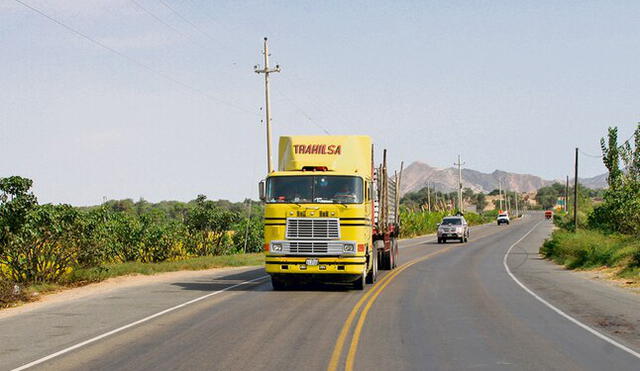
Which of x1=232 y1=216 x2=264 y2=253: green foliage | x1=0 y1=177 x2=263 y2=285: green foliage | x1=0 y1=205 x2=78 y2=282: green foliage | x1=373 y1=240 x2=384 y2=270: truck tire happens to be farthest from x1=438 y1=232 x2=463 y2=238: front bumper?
x1=0 y1=205 x2=78 y2=282: green foliage

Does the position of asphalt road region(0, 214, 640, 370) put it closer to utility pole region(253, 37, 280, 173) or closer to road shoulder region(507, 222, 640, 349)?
road shoulder region(507, 222, 640, 349)

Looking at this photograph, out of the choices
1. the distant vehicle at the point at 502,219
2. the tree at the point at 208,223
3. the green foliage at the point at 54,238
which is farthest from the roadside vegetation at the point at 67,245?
the distant vehicle at the point at 502,219

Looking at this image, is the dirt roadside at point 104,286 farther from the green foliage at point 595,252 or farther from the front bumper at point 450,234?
the front bumper at point 450,234

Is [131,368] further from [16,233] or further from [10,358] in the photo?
[16,233]

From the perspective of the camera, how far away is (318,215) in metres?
20.1

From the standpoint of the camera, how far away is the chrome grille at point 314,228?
2008 cm

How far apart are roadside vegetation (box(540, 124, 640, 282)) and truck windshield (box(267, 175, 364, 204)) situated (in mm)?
11557

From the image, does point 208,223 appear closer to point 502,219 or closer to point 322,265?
point 322,265

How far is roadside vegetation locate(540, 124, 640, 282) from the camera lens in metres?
30.3

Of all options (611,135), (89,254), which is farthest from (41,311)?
(611,135)

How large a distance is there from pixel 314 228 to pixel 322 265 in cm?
104

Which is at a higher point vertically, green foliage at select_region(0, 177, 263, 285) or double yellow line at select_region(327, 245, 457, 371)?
green foliage at select_region(0, 177, 263, 285)

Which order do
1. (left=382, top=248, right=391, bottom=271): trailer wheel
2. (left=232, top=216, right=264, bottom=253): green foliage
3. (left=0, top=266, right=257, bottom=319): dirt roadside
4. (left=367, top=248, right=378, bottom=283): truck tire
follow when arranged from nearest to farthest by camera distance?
(left=0, top=266, right=257, bottom=319): dirt roadside → (left=367, top=248, right=378, bottom=283): truck tire → (left=382, top=248, right=391, bottom=271): trailer wheel → (left=232, top=216, right=264, bottom=253): green foliage

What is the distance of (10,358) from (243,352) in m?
3.53
